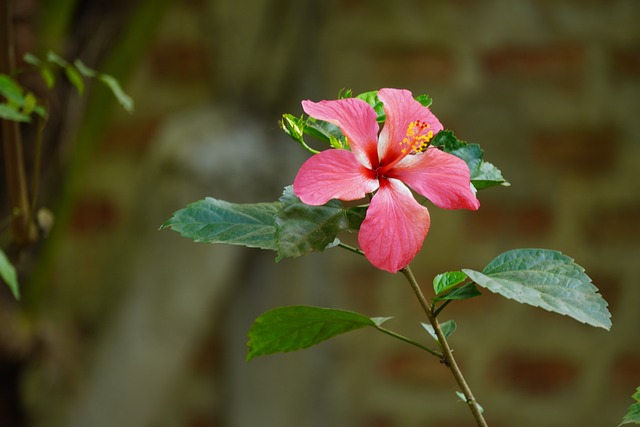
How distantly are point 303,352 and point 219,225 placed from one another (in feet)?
3.14

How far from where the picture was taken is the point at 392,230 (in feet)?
0.92

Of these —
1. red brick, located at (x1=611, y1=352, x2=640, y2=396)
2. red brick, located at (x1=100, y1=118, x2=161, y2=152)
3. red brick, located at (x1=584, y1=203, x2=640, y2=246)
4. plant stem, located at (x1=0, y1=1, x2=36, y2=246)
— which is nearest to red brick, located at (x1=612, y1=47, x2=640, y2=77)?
red brick, located at (x1=584, y1=203, x2=640, y2=246)

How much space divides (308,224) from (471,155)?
73 millimetres

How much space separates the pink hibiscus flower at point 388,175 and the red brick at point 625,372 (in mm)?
1186

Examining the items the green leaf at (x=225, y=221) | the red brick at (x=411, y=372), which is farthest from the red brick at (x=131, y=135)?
the green leaf at (x=225, y=221)

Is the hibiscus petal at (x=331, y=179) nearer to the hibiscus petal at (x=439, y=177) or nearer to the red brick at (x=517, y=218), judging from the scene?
the hibiscus petal at (x=439, y=177)

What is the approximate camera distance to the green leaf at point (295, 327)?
0.32 metres

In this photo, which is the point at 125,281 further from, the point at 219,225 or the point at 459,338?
the point at 219,225

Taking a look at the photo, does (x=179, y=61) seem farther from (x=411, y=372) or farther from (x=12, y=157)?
(x=12, y=157)

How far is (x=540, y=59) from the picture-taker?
135 centimetres

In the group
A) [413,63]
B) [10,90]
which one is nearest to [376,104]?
[10,90]

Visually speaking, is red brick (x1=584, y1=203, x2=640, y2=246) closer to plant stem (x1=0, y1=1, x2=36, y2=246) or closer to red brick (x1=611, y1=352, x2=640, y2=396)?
red brick (x1=611, y1=352, x2=640, y2=396)

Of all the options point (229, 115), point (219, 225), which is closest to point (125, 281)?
point (229, 115)

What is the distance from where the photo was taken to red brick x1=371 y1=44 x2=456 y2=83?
1347 mm
